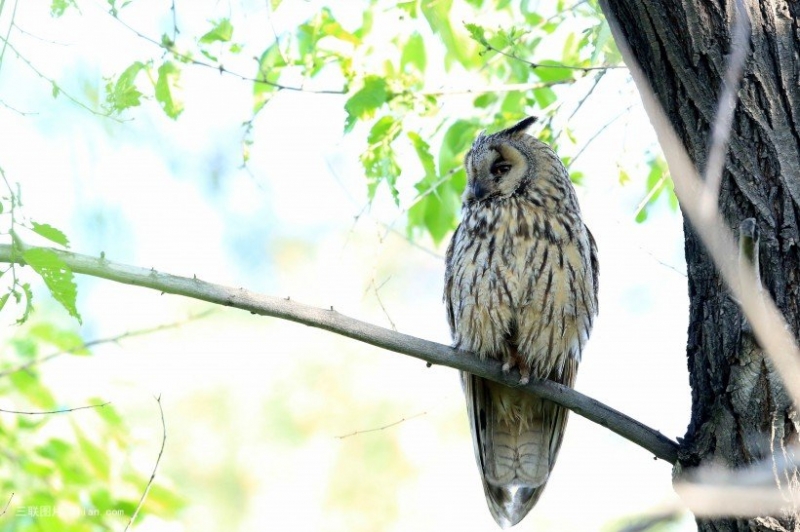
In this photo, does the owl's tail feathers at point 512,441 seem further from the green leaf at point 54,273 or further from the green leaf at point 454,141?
the green leaf at point 54,273

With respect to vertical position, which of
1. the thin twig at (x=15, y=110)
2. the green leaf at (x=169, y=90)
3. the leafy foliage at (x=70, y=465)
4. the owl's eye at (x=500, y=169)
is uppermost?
the owl's eye at (x=500, y=169)

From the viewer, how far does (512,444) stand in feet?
9.84

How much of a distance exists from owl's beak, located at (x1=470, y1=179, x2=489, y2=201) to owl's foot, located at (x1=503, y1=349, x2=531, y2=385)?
58 cm

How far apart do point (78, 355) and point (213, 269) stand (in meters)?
6.86

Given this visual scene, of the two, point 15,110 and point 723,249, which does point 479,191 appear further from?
point 15,110

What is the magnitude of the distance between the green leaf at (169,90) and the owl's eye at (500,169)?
110cm

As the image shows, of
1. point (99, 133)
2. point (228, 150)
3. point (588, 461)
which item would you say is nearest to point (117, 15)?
point (99, 133)

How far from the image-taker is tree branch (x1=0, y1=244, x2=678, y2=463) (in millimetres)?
1771

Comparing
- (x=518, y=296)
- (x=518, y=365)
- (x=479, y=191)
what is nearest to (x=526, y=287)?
(x=518, y=296)

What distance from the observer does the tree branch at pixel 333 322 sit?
1.77 metres

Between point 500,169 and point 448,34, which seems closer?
point 448,34

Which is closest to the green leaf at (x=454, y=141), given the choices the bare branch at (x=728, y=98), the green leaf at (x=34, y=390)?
the bare branch at (x=728, y=98)

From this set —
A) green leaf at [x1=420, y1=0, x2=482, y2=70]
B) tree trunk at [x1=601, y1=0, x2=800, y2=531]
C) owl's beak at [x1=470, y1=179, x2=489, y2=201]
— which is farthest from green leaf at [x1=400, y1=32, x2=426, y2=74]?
tree trunk at [x1=601, y1=0, x2=800, y2=531]

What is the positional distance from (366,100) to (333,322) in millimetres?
1107
